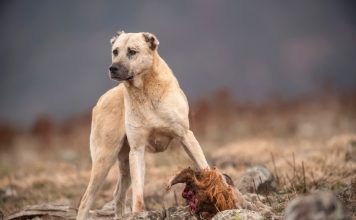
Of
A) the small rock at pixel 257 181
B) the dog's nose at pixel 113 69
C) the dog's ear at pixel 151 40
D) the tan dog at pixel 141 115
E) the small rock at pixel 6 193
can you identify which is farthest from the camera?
the small rock at pixel 6 193

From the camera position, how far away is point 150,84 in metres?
7.97

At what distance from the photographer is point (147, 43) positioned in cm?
806

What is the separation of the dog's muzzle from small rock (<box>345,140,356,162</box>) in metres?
5.69

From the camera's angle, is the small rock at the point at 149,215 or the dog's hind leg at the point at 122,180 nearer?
the small rock at the point at 149,215

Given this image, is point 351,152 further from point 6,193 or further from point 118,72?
point 6,193

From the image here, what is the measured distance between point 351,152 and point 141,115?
224 inches

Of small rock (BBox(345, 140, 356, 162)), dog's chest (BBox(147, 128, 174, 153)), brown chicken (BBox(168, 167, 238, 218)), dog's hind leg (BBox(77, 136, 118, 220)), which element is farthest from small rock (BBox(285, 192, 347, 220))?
small rock (BBox(345, 140, 356, 162))

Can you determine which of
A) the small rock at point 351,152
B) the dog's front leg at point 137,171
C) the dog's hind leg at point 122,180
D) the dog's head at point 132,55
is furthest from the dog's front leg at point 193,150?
the small rock at point 351,152

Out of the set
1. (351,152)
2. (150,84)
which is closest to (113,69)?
(150,84)

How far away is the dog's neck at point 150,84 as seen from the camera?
26.0ft

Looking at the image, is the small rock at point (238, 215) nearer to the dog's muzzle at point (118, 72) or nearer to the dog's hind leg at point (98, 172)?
the dog's muzzle at point (118, 72)

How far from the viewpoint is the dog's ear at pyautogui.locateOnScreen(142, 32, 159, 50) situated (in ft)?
26.4

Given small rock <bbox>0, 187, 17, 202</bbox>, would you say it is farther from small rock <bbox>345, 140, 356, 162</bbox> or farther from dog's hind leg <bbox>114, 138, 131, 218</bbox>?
small rock <bbox>345, 140, 356, 162</bbox>

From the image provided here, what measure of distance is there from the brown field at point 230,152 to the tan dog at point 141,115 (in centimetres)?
51
